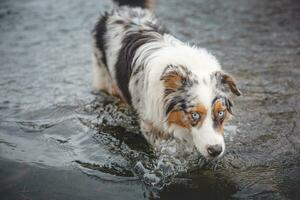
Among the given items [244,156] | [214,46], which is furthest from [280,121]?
[214,46]

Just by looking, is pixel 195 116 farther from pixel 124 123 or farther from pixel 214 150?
pixel 124 123

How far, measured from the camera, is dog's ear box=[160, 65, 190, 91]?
4102mm

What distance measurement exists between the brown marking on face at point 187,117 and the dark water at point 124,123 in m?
0.55

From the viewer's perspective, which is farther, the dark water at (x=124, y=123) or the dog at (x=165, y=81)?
the dark water at (x=124, y=123)

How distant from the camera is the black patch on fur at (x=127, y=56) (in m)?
5.23

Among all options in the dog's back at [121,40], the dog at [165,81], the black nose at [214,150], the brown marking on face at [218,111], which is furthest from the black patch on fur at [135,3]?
the black nose at [214,150]

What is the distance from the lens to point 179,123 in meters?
4.22

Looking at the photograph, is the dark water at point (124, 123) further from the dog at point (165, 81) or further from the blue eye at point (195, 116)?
the blue eye at point (195, 116)

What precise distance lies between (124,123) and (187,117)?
1.73 metres

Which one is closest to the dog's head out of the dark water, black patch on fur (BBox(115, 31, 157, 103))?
the dark water

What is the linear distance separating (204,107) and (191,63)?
66 centimetres

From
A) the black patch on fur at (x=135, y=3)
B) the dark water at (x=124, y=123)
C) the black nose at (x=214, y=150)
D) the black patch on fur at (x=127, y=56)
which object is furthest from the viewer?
the black patch on fur at (x=135, y=3)

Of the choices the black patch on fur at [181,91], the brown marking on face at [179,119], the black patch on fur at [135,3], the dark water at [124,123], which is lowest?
the dark water at [124,123]

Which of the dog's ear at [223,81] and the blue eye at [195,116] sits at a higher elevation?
Result: the dog's ear at [223,81]
